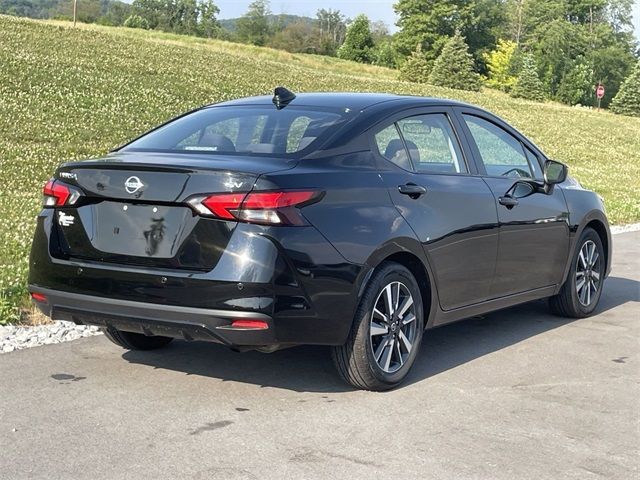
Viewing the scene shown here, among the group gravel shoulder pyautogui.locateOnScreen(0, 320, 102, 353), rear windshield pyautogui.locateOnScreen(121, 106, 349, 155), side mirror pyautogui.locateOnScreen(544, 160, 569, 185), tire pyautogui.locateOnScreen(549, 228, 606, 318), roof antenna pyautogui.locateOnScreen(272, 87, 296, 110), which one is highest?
roof antenna pyautogui.locateOnScreen(272, 87, 296, 110)

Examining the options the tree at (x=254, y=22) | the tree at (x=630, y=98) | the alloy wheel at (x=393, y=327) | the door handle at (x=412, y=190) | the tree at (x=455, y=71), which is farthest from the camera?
the tree at (x=254, y=22)

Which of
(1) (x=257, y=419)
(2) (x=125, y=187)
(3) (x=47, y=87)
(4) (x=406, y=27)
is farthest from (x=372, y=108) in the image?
(4) (x=406, y=27)

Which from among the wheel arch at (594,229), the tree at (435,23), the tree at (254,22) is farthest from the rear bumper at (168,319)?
the tree at (254,22)

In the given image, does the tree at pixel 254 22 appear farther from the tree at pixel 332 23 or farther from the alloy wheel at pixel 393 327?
the alloy wheel at pixel 393 327

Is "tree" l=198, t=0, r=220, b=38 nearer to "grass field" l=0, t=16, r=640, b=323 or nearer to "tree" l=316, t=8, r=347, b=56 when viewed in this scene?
"tree" l=316, t=8, r=347, b=56

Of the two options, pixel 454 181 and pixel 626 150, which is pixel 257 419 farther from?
pixel 626 150

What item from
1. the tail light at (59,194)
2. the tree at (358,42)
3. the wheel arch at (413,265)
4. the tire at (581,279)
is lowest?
the tire at (581,279)

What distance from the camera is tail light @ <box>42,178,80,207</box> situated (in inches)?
201

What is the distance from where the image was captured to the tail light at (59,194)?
510 cm

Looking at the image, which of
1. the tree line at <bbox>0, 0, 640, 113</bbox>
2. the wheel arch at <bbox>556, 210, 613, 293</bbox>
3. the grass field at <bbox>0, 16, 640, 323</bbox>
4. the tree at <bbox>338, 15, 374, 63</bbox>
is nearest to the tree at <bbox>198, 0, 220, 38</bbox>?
the tree line at <bbox>0, 0, 640, 113</bbox>

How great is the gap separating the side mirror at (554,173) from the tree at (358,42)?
108 meters

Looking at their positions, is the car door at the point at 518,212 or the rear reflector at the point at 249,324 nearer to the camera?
the rear reflector at the point at 249,324

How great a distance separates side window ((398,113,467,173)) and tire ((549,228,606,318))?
177 centimetres

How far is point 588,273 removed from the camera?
7711 mm
